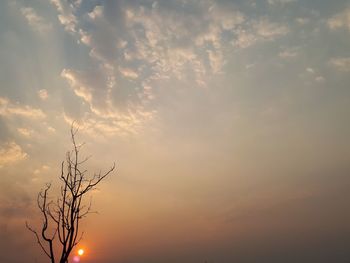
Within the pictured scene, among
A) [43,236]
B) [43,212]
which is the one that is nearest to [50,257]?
[43,236]

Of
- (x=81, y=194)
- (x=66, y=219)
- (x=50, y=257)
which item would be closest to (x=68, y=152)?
(x=81, y=194)

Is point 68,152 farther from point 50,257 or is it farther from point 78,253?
point 78,253

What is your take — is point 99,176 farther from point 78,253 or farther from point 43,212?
point 78,253

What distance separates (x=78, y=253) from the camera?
1236 centimetres

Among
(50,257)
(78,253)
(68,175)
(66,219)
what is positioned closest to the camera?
(50,257)

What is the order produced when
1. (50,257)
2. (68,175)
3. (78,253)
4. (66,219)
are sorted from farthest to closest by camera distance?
(78,253) → (68,175) → (66,219) → (50,257)

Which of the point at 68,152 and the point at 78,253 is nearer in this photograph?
the point at 68,152

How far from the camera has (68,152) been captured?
10578 millimetres

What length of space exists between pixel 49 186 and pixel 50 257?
2113 millimetres

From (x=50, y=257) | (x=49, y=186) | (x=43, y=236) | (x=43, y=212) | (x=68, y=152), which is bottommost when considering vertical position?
(x=50, y=257)

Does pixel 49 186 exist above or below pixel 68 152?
below

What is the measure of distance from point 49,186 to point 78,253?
145 inches

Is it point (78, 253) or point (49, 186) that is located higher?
point (49, 186)

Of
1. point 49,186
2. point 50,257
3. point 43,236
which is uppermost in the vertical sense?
point 49,186
